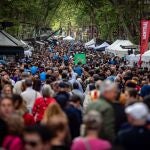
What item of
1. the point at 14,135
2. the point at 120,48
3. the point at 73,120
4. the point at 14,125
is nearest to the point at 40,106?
the point at 73,120

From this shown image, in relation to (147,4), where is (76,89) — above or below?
below

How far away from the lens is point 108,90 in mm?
8656

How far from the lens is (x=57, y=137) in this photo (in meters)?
7.64

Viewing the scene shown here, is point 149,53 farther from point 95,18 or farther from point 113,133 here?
point 95,18

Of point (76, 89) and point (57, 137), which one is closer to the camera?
point (57, 137)

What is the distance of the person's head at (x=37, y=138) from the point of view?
6.35 m

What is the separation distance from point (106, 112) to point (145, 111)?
1.44m

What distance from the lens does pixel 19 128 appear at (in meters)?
7.53

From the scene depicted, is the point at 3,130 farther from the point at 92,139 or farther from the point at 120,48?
the point at 120,48

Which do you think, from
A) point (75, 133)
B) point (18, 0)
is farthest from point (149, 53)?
point (75, 133)

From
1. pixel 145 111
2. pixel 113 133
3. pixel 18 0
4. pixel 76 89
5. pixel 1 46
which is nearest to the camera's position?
pixel 145 111

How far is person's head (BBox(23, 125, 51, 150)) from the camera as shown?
635cm

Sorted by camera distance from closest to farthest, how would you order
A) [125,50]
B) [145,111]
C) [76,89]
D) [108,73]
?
[145,111]
[76,89]
[108,73]
[125,50]

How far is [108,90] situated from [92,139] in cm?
185
